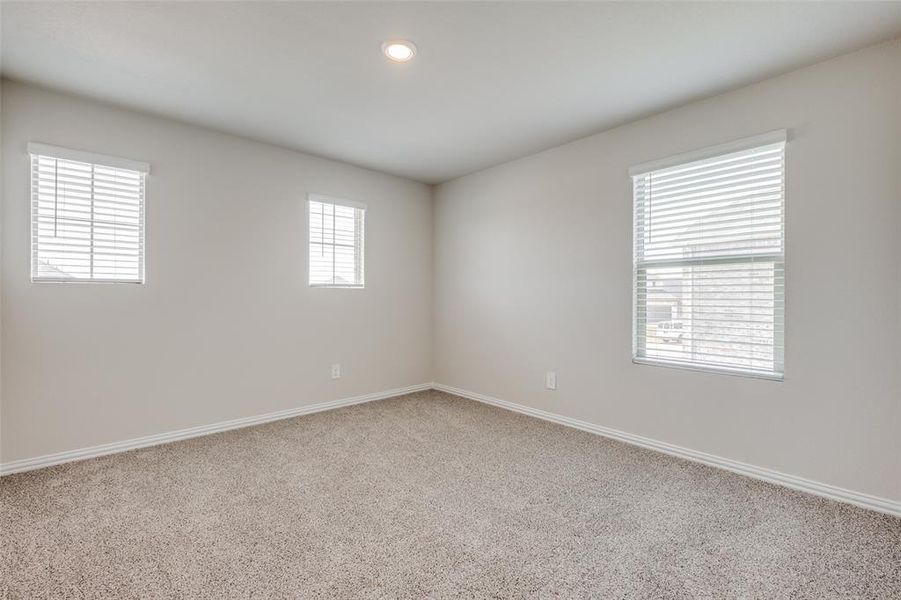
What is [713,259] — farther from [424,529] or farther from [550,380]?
[424,529]

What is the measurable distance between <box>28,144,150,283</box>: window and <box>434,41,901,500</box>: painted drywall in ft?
9.67

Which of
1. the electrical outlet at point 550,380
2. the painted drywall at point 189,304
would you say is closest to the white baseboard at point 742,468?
the electrical outlet at point 550,380

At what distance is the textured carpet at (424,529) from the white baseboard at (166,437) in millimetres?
113

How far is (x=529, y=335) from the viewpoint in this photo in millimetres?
3803

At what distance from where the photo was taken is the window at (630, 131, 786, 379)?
96.5 inches

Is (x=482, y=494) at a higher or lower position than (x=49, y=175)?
lower

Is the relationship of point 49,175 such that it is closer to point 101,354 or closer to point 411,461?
point 101,354

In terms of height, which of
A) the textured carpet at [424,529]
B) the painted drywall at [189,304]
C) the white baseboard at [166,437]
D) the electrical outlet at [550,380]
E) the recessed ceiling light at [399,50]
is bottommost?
the textured carpet at [424,529]

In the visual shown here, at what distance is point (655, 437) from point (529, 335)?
1310 millimetres

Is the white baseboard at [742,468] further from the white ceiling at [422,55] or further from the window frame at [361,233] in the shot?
the white ceiling at [422,55]

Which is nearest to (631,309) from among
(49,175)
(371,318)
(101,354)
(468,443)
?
(468,443)

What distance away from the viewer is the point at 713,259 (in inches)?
105

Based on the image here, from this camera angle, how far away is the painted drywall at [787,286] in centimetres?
211

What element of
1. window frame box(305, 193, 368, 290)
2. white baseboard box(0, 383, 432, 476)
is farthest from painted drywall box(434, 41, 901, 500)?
white baseboard box(0, 383, 432, 476)
